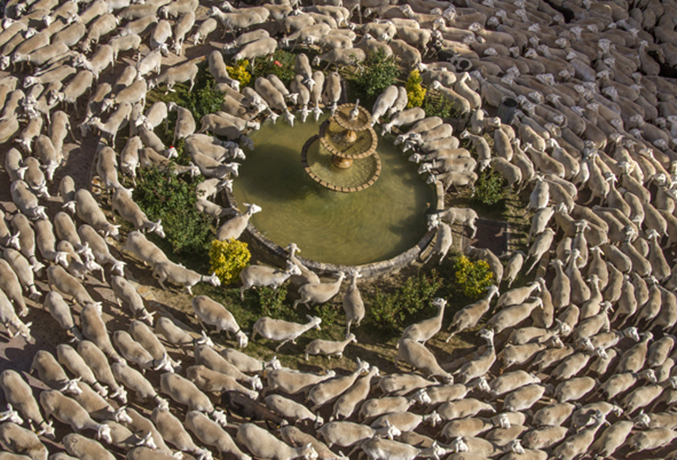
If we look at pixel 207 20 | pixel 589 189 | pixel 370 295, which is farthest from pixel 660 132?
pixel 207 20

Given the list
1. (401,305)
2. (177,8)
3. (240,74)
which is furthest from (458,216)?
(177,8)

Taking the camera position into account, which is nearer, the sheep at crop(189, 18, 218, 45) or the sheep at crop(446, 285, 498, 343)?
the sheep at crop(446, 285, 498, 343)

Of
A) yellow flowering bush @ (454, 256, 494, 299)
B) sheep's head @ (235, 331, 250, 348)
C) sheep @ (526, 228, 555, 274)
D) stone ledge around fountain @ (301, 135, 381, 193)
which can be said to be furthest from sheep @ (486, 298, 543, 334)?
sheep's head @ (235, 331, 250, 348)

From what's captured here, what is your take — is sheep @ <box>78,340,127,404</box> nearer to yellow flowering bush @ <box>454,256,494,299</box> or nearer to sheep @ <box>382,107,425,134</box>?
yellow flowering bush @ <box>454,256,494,299</box>

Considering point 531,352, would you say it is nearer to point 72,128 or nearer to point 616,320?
point 616,320

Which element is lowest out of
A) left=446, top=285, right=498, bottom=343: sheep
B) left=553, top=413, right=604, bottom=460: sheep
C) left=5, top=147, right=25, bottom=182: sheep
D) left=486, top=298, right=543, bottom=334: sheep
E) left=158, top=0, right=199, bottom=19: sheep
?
left=553, top=413, right=604, bottom=460: sheep

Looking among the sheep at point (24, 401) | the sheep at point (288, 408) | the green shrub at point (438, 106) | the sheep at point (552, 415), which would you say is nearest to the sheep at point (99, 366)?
the sheep at point (24, 401)
